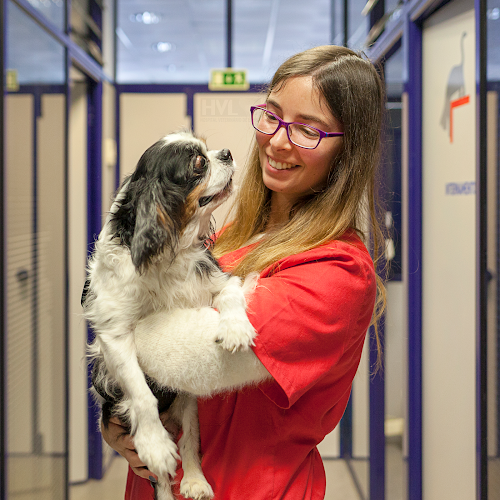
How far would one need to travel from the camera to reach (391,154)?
304 cm

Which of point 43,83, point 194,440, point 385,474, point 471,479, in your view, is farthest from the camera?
point 385,474

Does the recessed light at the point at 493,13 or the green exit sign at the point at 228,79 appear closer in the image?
the recessed light at the point at 493,13

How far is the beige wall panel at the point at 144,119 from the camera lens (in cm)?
382

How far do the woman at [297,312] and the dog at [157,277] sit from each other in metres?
0.06

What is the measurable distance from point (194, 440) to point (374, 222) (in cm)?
77

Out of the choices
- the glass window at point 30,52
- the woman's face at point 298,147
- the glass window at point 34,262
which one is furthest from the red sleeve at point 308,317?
the glass window at point 30,52

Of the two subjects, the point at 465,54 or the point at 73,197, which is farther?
the point at 73,197

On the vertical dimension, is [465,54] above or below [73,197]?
above

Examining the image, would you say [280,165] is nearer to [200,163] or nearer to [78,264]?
[200,163]

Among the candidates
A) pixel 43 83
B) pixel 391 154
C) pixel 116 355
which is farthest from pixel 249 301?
pixel 43 83

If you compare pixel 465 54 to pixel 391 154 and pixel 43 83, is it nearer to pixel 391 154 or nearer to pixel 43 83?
pixel 391 154

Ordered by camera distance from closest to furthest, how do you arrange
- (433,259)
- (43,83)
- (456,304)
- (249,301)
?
(249,301) → (456,304) → (433,259) → (43,83)

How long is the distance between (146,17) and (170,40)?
26cm

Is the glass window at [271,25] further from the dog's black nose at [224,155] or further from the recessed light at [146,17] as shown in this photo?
the dog's black nose at [224,155]
